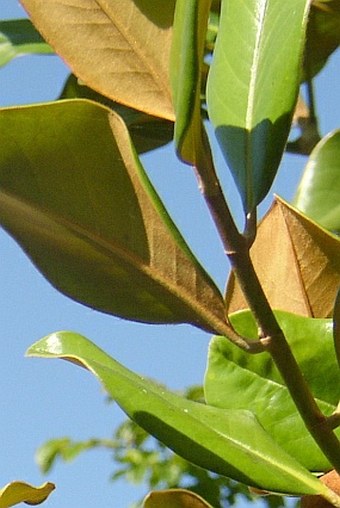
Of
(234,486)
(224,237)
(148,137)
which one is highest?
(224,237)

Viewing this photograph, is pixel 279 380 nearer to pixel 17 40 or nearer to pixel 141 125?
pixel 141 125

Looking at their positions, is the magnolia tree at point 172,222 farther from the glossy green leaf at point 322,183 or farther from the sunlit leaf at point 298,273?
the glossy green leaf at point 322,183

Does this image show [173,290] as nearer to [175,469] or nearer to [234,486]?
[234,486]

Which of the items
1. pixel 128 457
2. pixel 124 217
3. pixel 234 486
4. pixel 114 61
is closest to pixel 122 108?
pixel 114 61

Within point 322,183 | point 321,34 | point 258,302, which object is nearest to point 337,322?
point 258,302

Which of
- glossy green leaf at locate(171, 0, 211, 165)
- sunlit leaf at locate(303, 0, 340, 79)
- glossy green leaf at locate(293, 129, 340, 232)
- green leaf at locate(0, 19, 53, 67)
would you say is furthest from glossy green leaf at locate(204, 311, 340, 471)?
green leaf at locate(0, 19, 53, 67)

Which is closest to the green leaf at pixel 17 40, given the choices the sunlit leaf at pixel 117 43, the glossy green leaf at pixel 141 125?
the glossy green leaf at pixel 141 125
